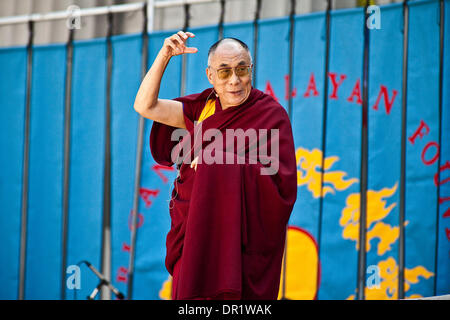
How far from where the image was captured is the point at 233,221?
155cm

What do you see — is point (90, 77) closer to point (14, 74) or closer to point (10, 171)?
point (14, 74)

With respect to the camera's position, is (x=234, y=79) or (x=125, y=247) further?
(x=125, y=247)

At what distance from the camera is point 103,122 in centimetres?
329

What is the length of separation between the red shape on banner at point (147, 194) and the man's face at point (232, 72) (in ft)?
5.00

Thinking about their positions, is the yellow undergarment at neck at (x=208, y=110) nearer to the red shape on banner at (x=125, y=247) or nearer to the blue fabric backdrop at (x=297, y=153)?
the blue fabric backdrop at (x=297, y=153)

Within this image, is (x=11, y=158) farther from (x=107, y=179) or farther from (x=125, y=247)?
(x=125, y=247)

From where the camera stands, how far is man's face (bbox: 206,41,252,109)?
1689mm

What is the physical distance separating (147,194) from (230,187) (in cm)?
165

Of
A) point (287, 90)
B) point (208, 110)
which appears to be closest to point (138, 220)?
point (287, 90)

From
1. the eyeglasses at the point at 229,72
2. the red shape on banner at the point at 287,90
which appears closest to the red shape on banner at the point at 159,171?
the red shape on banner at the point at 287,90

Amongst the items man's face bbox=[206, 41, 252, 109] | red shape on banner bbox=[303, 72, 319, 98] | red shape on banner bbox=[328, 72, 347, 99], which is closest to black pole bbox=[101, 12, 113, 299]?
red shape on banner bbox=[303, 72, 319, 98]

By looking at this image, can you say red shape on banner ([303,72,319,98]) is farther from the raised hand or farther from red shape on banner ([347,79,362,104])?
the raised hand

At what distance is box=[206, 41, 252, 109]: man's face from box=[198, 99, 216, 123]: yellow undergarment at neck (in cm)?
9

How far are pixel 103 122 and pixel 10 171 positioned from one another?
75 cm
